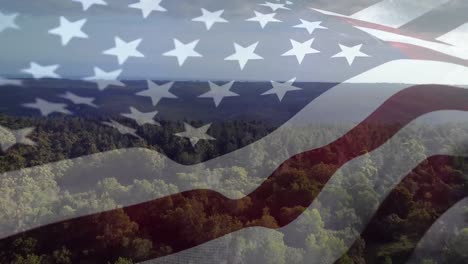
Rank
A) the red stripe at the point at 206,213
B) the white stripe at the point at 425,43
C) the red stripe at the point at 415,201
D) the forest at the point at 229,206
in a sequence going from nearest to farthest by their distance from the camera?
the white stripe at the point at 425,43 → the red stripe at the point at 206,213 → the forest at the point at 229,206 → the red stripe at the point at 415,201

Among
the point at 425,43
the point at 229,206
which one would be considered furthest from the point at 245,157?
the point at 425,43

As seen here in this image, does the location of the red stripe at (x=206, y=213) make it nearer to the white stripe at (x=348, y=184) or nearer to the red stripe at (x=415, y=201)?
the white stripe at (x=348, y=184)

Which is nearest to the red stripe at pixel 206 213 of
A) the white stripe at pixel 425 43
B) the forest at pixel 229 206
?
the forest at pixel 229 206

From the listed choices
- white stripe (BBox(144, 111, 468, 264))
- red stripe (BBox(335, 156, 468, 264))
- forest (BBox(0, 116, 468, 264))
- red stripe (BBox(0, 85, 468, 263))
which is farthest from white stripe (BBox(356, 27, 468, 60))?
red stripe (BBox(335, 156, 468, 264))

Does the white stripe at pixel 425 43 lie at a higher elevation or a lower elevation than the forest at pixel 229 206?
higher

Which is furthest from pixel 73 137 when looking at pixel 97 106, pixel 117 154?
pixel 97 106

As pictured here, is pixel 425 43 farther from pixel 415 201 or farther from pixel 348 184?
pixel 415 201

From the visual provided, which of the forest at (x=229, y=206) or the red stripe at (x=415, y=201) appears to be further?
the red stripe at (x=415, y=201)

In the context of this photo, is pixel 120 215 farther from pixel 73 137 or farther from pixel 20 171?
pixel 73 137
